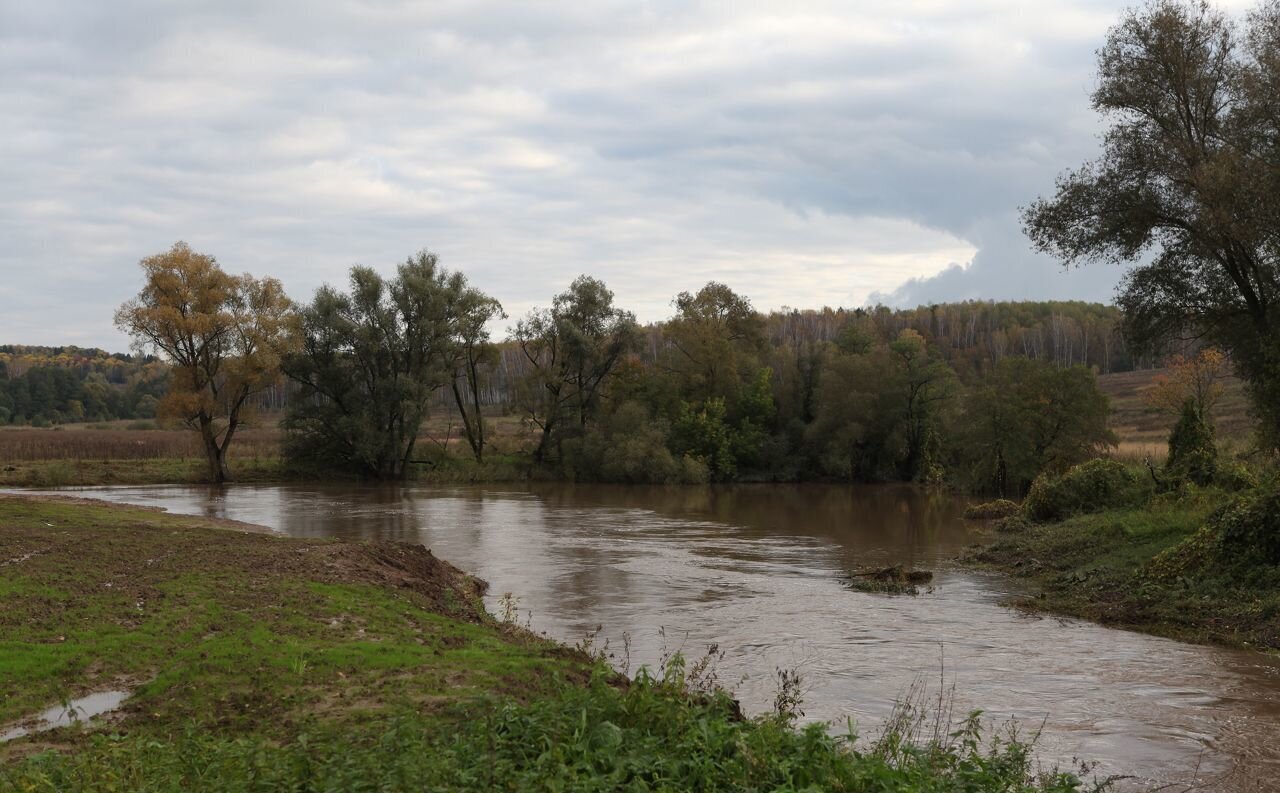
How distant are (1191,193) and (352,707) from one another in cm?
2257

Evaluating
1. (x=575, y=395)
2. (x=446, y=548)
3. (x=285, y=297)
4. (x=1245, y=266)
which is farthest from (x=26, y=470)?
(x=1245, y=266)

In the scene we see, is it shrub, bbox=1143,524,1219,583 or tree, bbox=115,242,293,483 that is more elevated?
tree, bbox=115,242,293,483

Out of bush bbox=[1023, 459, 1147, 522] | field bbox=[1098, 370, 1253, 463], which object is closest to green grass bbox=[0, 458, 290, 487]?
A: bush bbox=[1023, 459, 1147, 522]

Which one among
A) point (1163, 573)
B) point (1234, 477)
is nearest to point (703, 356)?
point (1234, 477)

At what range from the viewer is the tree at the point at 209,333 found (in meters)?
56.0

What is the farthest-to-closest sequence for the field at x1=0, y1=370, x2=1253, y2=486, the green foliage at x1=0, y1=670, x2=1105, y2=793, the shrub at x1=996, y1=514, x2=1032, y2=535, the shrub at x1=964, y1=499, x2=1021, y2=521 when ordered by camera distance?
1. the field at x1=0, y1=370, x2=1253, y2=486
2. the shrub at x1=964, y1=499, x2=1021, y2=521
3. the shrub at x1=996, y1=514, x2=1032, y2=535
4. the green foliage at x1=0, y1=670, x2=1105, y2=793

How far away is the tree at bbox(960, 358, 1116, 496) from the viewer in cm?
4925

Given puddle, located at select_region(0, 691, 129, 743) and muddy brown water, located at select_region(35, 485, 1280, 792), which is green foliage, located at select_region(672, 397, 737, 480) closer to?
muddy brown water, located at select_region(35, 485, 1280, 792)

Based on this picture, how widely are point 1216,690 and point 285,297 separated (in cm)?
5658

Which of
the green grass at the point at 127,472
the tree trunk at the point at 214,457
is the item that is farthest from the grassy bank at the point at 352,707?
the tree trunk at the point at 214,457

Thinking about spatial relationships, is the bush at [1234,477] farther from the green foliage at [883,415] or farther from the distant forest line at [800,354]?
the distant forest line at [800,354]

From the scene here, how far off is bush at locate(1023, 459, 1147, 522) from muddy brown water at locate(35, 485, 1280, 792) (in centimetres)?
244

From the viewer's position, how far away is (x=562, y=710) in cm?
822

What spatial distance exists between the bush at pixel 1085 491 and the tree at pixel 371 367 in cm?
4025
